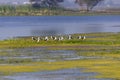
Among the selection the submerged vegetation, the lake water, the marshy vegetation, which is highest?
the marshy vegetation

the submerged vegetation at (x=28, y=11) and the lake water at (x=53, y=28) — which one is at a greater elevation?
the lake water at (x=53, y=28)

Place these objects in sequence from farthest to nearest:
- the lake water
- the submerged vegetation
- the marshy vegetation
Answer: the submerged vegetation → the lake water → the marshy vegetation

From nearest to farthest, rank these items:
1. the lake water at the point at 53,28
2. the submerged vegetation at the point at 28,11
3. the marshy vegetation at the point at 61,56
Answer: the marshy vegetation at the point at 61,56
the lake water at the point at 53,28
the submerged vegetation at the point at 28,11

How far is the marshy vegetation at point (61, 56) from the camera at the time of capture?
30.4 m

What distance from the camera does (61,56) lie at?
3669 cm

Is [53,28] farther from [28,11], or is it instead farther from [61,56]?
[28,11]

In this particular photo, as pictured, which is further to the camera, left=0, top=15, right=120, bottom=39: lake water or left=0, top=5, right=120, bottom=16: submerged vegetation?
left=0, top=5, right=120, bottom=16: submerged vegetation

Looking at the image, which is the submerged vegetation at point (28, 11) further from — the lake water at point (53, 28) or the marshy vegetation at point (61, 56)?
the marshy vegetation at point (61, 56)

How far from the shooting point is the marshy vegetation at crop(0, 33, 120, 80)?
99.7 feet

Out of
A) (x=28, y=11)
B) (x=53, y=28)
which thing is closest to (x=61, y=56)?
(x=53, y=28)

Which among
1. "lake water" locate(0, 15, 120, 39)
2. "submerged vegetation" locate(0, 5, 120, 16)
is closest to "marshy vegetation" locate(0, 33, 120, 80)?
"lake water" locate(0, 15, 120, 39)

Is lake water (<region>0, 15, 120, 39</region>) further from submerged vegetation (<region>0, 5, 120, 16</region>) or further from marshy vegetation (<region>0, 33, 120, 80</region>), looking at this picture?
submerged vegetation (<region>0, 5, 120, 16</region>)

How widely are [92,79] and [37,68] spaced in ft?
16.2

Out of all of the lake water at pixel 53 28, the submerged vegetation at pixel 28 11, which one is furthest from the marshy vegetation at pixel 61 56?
the submerged vegetation at pixel 28 11
